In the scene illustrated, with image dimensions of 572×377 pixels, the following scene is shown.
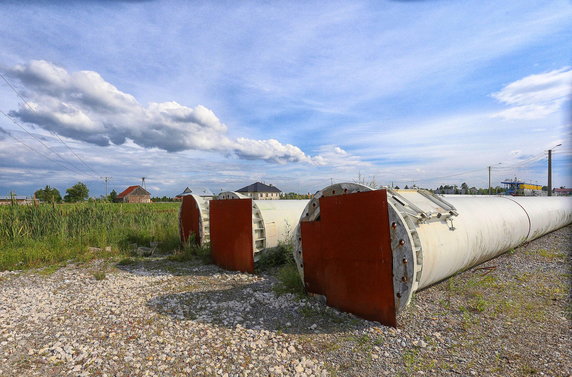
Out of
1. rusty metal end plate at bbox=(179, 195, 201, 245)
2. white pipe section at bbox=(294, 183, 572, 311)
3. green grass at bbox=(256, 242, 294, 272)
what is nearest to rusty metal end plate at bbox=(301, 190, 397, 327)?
white pipe section at bbox=(294, 183, 572, 311)

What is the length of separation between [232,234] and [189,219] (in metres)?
3.38

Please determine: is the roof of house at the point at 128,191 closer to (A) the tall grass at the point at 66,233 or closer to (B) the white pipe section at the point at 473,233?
(A) the tall grass at the point at 66,233

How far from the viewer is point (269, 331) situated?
167 inches

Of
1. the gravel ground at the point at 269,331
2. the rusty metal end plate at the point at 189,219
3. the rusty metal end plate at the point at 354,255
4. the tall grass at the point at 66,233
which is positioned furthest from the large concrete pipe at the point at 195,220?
the rusty metal end plate at the point at 354,255

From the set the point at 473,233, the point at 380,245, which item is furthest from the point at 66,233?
the point at 473,233

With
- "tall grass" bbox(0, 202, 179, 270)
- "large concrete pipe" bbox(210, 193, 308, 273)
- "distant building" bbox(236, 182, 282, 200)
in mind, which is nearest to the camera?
"large concrete pipe" bbox(210, 193, 308, 273)

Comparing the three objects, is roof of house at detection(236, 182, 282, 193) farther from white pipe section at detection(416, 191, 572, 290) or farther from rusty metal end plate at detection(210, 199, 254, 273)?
white pipe section at detection(416, 191, 572, 290)

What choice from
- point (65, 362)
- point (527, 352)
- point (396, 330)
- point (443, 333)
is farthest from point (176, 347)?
point (527, 352)

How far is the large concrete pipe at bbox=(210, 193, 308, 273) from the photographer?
7.62 metres

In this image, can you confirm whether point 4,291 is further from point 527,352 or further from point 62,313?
point 527,352

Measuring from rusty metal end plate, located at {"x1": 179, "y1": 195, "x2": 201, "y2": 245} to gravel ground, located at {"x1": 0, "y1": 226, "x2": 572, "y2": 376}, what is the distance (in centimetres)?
371

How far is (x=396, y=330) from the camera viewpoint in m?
4.07

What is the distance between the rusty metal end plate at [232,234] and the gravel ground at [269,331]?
1062 mm

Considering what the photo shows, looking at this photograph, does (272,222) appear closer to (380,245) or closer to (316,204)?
(316,204)
